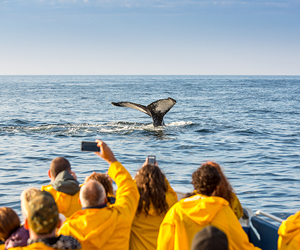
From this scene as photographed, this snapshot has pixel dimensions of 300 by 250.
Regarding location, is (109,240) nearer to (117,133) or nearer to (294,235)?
(294,235)

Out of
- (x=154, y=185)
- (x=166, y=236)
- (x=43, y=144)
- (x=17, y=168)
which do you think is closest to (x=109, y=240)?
(x=166, y=236)

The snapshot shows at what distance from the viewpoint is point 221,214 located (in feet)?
9.93

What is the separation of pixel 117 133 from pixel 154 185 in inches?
506

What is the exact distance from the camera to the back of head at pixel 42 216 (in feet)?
8.32

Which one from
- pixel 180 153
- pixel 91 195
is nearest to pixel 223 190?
pixel 91 195

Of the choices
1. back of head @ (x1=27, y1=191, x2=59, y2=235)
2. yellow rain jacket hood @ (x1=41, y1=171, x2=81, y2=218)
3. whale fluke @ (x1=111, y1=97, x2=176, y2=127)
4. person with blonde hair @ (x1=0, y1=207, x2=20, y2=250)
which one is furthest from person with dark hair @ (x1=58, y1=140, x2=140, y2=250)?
whale fluke @ (x1=111, y1=97, x2=176, y2=127)

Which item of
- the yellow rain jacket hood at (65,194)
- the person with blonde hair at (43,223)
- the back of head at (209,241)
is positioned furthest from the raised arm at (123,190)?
the back of head at (209,241)

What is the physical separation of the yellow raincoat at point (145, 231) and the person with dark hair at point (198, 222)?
704 mm

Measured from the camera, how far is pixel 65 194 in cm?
400

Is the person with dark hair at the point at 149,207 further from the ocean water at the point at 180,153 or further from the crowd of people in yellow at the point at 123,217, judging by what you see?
the ocean water at the point at 180,153

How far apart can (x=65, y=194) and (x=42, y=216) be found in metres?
1.47

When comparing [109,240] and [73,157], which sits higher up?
[109,240]

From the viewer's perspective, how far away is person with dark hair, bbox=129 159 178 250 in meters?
3.75

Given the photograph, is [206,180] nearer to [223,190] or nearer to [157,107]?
[223,190]
